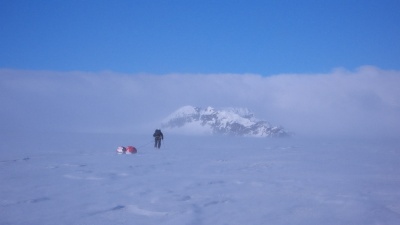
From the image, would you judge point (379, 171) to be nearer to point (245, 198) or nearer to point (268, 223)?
point (245, 198)

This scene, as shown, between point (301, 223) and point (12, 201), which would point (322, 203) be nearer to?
point (301, 223)

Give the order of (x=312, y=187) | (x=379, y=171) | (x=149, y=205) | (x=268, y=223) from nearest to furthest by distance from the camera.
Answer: (x=268, y=223)
(x=149, y=205)
(x=312, y=187)
(x=379, y=171)

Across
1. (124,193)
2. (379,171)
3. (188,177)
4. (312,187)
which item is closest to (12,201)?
(124,193)

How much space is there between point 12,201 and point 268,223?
5.79 m

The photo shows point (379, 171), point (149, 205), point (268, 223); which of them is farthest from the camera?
point (379, 171)

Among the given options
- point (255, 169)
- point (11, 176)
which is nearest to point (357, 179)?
point (255, 169)

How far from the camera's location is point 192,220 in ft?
20.6

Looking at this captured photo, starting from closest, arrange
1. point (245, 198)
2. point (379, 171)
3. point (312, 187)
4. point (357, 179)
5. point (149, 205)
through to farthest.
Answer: point (149, 205) < point (245, 198) < point (312, 187) < point (357, 179) < point (379, 171)

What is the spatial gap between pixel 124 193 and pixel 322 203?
488cm

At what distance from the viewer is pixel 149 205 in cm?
732

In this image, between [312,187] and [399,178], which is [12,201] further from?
[399,178]

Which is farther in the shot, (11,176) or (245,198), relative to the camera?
(11,176)

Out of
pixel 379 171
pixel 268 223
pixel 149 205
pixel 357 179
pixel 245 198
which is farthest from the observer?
pixel 379 171

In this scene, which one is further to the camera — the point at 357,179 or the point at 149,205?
the point at 357,179
